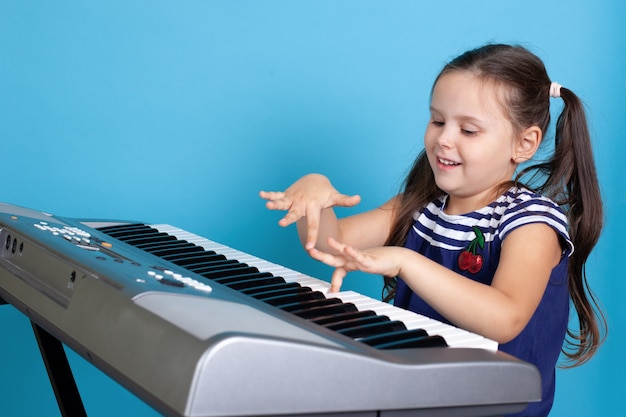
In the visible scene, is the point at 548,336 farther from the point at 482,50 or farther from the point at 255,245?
the point at 255,245

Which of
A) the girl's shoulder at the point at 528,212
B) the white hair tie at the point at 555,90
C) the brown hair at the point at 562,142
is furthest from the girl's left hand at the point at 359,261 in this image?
the white hair tie at the point at 555,90

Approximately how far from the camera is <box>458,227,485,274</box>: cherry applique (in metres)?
1.69

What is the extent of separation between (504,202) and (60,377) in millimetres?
947

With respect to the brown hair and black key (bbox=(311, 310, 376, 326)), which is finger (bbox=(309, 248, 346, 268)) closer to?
black key (bbox=(311, 310, 376, 326))

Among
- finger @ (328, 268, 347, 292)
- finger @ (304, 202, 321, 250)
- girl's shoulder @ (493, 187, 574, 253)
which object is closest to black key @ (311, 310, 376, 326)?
finger @ (328, 268, 347, 292)

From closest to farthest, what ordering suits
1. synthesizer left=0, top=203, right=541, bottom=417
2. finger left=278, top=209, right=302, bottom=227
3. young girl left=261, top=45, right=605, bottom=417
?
synthesizer left=0, top=203, right=541, bottom=417, finger left=278, top=209, right=302, bottom=227, young girl left=261, top=45, right=605, bottom=417

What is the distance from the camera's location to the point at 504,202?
173 centimetres

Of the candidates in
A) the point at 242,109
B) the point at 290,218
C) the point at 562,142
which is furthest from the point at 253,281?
the point at 242,109

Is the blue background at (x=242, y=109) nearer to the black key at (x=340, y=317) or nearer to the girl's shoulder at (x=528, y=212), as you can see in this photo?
the girl's shoulder at (x=528, y=212)

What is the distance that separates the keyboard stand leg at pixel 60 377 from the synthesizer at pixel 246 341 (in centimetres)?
25

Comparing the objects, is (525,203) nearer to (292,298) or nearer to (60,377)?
(292,298)

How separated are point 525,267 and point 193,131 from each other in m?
1.19

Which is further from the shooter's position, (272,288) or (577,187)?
(577,187)

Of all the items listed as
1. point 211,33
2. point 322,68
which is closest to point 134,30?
point 211,33
